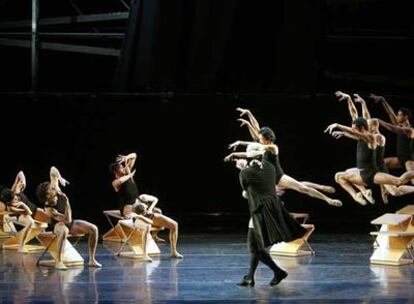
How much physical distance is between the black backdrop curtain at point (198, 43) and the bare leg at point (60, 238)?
4.29 m

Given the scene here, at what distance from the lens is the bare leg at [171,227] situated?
33.8ft

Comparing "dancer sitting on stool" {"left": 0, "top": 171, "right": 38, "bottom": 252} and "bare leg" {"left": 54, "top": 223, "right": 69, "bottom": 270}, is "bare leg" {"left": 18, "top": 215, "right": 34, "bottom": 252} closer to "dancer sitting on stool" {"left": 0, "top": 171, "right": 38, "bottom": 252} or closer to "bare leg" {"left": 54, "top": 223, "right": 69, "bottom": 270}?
"dancer sitting on stool" {"left": 0, "top": 171, "right": 38, "bottom": 252}

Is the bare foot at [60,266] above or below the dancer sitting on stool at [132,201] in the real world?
below

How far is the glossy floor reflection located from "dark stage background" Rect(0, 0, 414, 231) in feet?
9.22

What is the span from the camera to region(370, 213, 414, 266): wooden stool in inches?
376

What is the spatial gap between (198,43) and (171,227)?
147 inches

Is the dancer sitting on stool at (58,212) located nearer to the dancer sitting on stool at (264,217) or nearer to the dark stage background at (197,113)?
the dancer sitting on stool at (264,217)

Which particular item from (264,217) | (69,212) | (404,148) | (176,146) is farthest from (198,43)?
(264,217)

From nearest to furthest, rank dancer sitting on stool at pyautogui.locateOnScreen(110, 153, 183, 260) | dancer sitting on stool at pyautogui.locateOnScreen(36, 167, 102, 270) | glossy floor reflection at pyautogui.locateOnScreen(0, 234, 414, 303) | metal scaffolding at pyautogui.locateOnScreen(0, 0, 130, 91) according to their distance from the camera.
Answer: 1. glossy floor reflection at pyautogui.locateOnScreen(0, 234, 414, 303)
2. dancer sitting on stool at pyautogui.locateOnScreen(36, 167, 102, 270)
3. dancer sitting on stool at pyautogui.locateOnScreen(110, 153, 183, 260)
4. metal scaffolding at pyautogui.locateOnScreen(0, 0, 130, 91)

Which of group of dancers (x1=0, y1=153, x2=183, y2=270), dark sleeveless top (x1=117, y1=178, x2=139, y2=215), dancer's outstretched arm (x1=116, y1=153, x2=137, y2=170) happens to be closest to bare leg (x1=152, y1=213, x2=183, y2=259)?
group of dancers (x1=0, y1=153, x2=183, y2=270)

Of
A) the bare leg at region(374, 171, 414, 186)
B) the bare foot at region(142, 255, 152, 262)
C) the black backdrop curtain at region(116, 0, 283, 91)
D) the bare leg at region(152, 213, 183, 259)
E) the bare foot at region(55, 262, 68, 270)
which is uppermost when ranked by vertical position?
the black backdrop curtain at region(116, 0, 283, 91)

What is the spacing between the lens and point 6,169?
535 inches

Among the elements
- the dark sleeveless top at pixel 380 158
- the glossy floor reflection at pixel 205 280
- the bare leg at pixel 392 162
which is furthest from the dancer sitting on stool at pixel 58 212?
the bare leg at pixel 392 162

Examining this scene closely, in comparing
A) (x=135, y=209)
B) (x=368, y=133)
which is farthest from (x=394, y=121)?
(x=135, y=209)
